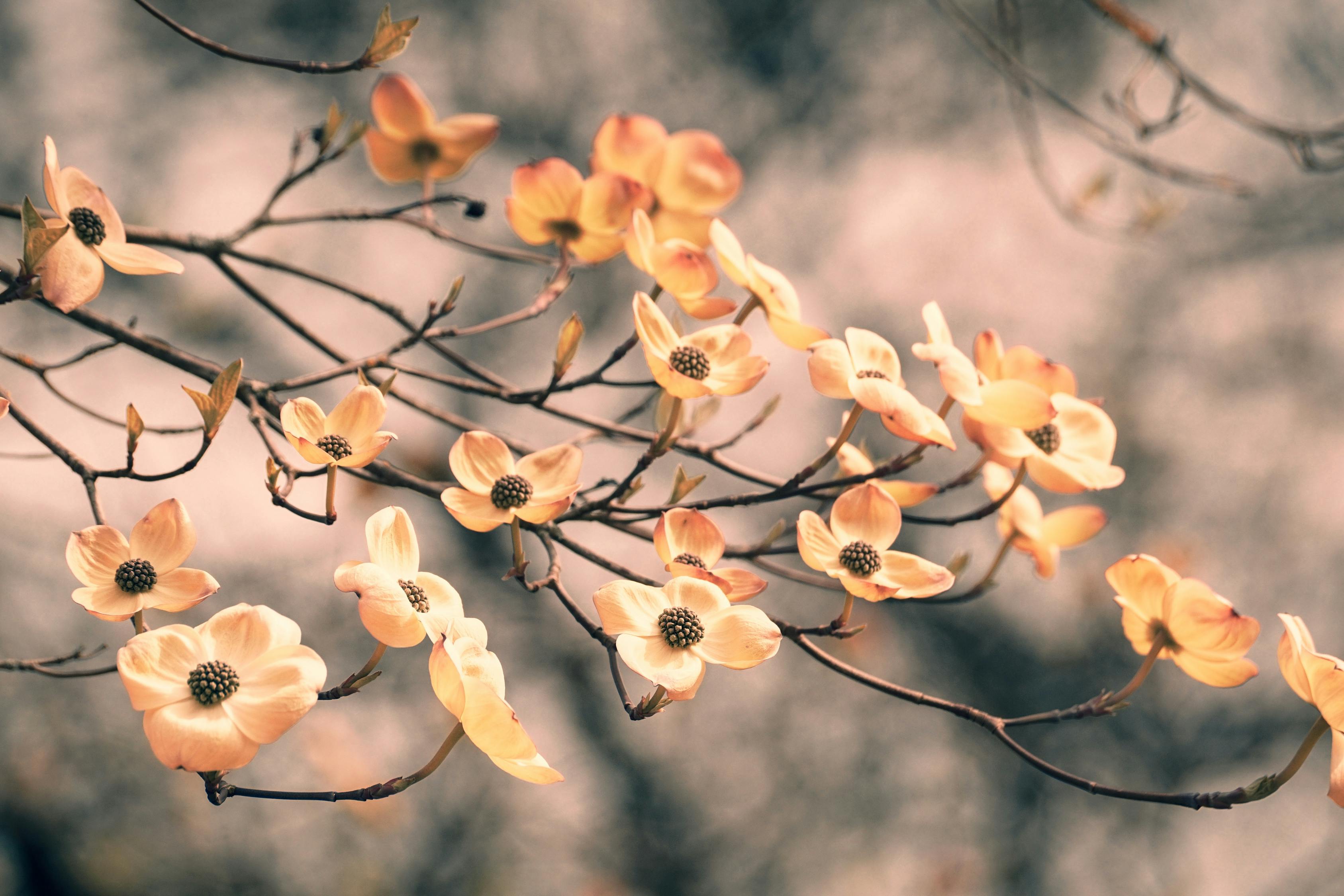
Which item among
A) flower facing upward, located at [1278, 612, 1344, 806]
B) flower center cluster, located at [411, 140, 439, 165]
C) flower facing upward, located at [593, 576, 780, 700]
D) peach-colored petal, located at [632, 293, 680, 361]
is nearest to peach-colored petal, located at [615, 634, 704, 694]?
flower facing upward, located at [593, 576, 780, 700]

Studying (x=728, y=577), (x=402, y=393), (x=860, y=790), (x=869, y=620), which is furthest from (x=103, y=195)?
(x=860, y=790)

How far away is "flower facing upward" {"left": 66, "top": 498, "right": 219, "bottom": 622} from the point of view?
28 cm

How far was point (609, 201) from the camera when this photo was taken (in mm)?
409

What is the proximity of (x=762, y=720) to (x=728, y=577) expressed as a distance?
1.19 m

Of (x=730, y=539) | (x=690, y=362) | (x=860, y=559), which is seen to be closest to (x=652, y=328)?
(x=690, y=362)

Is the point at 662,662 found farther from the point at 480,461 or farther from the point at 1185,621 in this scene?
the point at 1185,621

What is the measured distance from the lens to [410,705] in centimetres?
129

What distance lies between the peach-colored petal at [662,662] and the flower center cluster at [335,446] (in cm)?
12

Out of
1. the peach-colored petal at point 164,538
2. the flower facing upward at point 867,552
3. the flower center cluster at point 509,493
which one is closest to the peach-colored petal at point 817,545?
the flower facing upward at point 867,552

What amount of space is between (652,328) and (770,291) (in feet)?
0.22

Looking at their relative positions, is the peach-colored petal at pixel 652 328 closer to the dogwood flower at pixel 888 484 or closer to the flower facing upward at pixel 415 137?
the dogwood flower at pixel 888 484

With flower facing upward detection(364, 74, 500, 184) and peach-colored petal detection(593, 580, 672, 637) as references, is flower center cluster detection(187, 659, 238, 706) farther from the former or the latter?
flower facing upward detection(364, 74, 500, 184)

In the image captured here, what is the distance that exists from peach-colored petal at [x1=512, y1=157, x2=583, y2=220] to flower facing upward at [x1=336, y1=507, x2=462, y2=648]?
18cm

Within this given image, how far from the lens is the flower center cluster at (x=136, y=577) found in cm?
28
